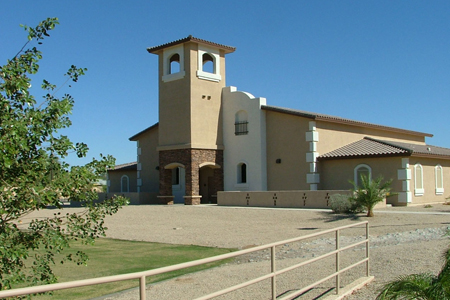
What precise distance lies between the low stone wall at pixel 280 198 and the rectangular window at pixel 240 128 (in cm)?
464

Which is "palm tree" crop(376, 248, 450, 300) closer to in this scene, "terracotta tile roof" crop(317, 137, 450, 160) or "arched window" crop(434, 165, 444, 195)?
"terracotta tile roof" crop(317, 137, 450, 160)

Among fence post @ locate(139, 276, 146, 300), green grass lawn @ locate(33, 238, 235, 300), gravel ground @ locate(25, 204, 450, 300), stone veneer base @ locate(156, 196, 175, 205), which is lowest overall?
green grass lawn @ locate(33, 238, 235, 300)

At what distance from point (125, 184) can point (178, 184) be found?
269 inches

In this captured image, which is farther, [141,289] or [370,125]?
[370,125]

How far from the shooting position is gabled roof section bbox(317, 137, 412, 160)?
27.9 metres

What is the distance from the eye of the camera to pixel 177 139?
3341cm

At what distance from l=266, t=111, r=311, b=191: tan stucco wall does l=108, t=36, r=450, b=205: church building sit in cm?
6

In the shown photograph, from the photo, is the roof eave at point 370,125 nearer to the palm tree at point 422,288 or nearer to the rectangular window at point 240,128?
the rectangular window at point 240,128

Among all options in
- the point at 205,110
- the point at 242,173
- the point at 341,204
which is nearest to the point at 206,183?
the point at 242,173

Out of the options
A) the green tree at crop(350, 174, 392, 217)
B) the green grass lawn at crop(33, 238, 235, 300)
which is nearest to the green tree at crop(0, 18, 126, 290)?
the green grass lawn at crop(33, 238, 235, 300)

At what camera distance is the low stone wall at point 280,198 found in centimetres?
2657

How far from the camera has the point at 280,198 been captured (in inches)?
1121

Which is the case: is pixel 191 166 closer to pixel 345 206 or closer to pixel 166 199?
pixel 166 199

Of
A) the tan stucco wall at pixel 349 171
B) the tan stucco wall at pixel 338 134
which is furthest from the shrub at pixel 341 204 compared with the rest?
the tan stucco wall at pixel 338 134
